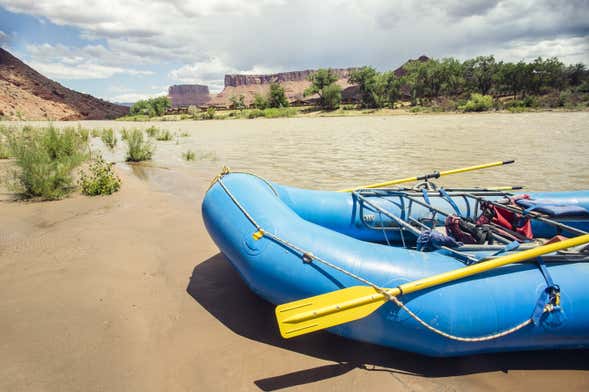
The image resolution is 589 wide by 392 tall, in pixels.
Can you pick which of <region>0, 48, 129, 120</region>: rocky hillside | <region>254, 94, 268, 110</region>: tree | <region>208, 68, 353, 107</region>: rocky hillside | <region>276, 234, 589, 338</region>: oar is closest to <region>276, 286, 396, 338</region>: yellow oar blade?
<region>276, 234, 589, 338</region>: oar

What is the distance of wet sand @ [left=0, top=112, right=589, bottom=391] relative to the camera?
227cm

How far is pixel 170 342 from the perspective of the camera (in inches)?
103

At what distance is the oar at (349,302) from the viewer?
2.10 metres

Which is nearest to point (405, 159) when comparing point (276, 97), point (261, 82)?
point (276, 97)

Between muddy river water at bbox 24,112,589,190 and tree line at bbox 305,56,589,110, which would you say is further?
tree line at bbox 305,56,589,110

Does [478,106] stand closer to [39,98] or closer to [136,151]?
[136,151]

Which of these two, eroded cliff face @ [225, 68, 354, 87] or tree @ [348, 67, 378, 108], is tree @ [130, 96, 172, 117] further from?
eroded cliff face @ [225, 68, 354, 87]

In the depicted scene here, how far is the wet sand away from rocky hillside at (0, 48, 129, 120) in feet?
226

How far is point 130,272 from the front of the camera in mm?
3592

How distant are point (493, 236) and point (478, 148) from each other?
1087 cm

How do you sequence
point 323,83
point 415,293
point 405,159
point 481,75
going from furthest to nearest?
point 323,83 → point 481,75 → point 405,159 → point 415,293

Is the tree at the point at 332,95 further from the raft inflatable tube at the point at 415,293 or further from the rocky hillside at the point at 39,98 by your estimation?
the raft inflatable tube at the point at 415,293

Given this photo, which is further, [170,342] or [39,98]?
[39,98]

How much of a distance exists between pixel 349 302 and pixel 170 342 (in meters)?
1.45
